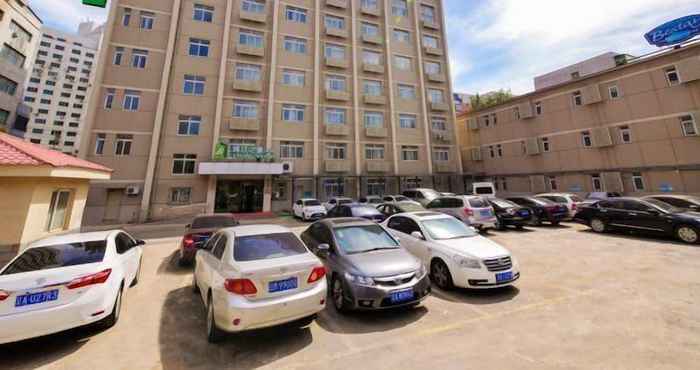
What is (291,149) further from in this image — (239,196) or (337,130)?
(239,196)

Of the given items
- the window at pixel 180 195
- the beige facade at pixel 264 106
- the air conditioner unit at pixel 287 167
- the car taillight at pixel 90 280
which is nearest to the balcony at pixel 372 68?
the beige facade at pixel 264 106

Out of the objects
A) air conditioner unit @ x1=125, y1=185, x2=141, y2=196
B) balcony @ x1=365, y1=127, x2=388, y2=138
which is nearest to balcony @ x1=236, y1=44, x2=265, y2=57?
balcony @ x1=365, y1=127, x2=388, y2=138

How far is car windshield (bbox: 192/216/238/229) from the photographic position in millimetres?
8289

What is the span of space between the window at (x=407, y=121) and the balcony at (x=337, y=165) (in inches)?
Answer: 306

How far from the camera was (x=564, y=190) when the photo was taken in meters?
21.4

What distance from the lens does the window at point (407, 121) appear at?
26469 millimetres

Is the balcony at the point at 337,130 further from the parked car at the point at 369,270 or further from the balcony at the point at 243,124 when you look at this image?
the parked car at the point at 369,270

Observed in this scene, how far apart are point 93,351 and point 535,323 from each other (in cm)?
683

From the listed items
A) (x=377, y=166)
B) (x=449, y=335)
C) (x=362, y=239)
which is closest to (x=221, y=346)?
(x=362, y=239)

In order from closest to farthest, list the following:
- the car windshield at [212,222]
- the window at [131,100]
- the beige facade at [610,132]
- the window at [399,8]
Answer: the car windshield at [212,222]
the beige facade at [610,132]
the window at [131,100]
the window at [399,8]

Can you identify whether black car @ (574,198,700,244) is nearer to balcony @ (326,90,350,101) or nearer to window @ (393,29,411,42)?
balcony @ (326,90,350,101)

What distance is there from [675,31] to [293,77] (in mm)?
28561

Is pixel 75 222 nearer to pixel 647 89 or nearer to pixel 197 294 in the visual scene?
pixel 197 294

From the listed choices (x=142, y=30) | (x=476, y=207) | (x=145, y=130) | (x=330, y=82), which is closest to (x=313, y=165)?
(x=330, y=82)
